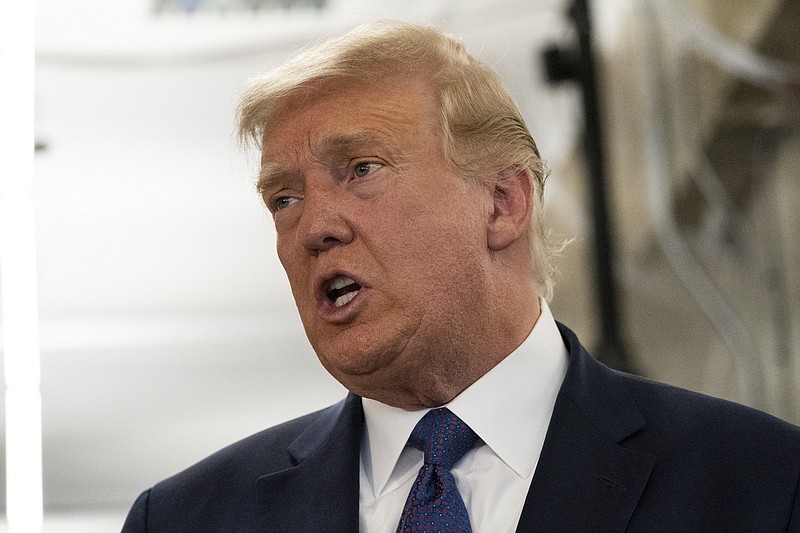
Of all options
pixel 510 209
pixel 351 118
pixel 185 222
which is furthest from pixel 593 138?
pixel 351 118

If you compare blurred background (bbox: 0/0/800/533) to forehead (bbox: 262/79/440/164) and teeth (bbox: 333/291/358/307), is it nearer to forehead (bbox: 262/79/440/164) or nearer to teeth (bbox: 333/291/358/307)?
forehead (bbox: 262/79/440/164)

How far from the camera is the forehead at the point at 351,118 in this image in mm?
1090

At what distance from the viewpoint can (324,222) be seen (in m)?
1.05

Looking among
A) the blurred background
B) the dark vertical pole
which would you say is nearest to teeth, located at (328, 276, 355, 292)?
the blurred background

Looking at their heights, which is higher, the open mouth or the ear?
the ear

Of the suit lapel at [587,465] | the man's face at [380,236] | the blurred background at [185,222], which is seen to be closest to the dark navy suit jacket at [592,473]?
the suit lapel at [587,465]

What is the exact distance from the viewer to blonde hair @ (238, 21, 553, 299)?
3.70 ft

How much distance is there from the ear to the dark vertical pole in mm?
893

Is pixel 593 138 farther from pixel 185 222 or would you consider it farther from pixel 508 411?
pixel 508 411

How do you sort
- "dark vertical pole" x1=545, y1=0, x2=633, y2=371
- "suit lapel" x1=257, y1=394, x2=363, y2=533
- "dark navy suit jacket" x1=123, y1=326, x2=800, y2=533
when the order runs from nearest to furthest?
"dark navy suit jacket" x1=123, y1=326, x2=800, y2=533 → "suit lapel" x1=257, y1=394, x2=363, y2=533 → "dark vertical pole" x1=545, y1=0, x2=633, y2=371

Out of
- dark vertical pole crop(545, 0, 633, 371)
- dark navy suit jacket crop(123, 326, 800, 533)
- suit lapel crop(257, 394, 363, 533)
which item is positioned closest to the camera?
dark navy suit jacket crop(123, 326, 800, 533)

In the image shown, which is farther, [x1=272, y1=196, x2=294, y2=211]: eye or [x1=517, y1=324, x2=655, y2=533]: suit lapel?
[x1=272, y1=196, x2=294, y2=211]: eye

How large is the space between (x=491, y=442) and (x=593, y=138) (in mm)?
1163

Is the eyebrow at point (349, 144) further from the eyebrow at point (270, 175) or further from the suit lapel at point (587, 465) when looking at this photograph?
the suit lapel at point (587, 465)
